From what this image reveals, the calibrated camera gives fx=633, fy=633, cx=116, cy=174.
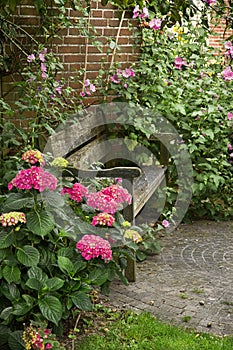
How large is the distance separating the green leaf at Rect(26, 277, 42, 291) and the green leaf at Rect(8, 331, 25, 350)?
22 cm

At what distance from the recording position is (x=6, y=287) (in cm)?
311

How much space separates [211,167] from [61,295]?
3.02m

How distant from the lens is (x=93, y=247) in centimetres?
327

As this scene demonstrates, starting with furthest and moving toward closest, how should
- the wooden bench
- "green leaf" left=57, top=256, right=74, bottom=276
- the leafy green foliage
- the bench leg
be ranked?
the bench leg < the wooden bench < the leafy green foliage < "green leaf" left=57, top=256, right=74, bottom=276

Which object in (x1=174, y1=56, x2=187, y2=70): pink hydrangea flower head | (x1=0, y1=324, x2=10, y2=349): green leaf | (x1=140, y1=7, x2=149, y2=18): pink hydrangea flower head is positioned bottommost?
(x1=0, y1=324, x2=10, y2=349): green leaf

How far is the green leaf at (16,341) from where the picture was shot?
303 centimetres

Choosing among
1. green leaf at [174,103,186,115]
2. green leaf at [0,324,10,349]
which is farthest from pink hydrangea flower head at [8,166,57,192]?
green leaf at [174,103,186,115]

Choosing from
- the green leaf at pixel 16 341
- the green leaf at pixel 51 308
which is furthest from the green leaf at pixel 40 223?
the green leaf at pixel 16 341

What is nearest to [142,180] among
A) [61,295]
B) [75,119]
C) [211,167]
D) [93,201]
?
[75,119]

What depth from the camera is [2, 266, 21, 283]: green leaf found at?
3.06 m

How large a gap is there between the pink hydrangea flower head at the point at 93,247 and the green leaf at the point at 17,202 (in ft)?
1.12

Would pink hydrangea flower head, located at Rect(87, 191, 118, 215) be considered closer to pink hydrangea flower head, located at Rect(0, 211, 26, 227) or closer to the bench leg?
pink hydrangea flower head, located at Rect(0, 211, 26, 227)

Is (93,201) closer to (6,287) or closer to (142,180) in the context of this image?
(6,287)

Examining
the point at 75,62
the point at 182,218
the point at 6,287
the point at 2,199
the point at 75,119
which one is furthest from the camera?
the point at 182,218
